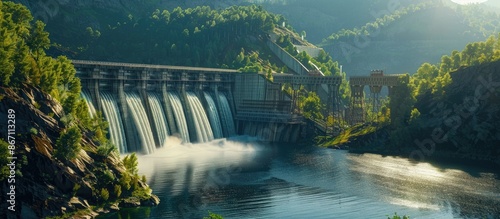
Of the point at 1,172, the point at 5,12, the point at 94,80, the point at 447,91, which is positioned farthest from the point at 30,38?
the point at 447,91

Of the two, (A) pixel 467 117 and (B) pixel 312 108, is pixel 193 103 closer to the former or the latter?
(B) pixel 312 108

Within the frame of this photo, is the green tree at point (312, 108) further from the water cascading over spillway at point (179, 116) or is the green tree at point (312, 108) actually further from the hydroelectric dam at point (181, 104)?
the water cascading over spillway at point (179, 116)

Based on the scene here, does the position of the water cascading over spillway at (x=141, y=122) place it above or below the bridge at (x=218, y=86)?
below

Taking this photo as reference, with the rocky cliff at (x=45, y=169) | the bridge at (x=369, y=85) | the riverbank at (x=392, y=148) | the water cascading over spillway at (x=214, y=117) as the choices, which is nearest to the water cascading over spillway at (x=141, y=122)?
the water cascading over spillway at (x=214, y=117)

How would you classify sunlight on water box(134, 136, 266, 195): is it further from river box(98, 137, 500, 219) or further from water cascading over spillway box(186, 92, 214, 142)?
water cascading over spillway box(186, 92, 214, 142)

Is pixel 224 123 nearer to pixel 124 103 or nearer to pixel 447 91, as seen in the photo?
pixel 124 103

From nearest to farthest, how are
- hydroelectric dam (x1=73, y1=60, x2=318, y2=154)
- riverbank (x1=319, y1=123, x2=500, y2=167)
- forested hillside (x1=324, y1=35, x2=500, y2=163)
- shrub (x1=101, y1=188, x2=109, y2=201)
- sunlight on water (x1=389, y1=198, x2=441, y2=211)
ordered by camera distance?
shrub (x1=101, y1=188, x2=109, y2=201) → sunlight on water (x1=389, y1=198, x2=441, y2=211) → hydroelectric dam (x1=73, y1=60, x2=318, y2=154) → riverbank (x1=319, y1=123, x2=500, y2=167) → forested hillside (x1=324, y1=35, x2=500, y2=163)

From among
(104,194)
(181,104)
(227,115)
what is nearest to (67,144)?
(104,194)

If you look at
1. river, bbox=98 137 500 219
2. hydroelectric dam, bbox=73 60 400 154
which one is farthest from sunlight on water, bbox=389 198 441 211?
hydroelectric dam, bbox=73 60 400 154
